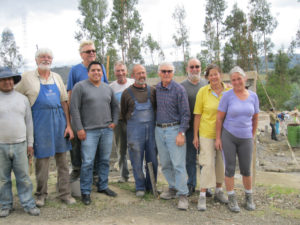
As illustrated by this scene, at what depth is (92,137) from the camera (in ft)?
13.3

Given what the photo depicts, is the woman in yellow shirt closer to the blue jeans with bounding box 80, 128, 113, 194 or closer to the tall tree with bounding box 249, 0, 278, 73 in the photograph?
the blue jeans with bounding box 80, 128, 113, 194

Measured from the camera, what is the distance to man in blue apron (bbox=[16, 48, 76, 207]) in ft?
12.4

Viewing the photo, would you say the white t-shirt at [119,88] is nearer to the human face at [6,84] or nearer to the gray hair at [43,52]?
the gray hair at [43,52]

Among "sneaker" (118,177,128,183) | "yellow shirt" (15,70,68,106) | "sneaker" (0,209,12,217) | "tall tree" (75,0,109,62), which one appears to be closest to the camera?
"sneaker" (0,209,12,217)

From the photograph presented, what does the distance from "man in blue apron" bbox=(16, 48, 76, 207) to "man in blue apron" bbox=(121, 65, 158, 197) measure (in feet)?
2.93

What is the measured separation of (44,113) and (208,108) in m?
2.23

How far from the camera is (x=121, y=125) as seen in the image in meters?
4.97

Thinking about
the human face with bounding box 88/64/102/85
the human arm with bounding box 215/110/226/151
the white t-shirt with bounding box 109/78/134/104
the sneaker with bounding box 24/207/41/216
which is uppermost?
the human face with bounding box 88/64/102/85

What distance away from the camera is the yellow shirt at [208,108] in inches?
154

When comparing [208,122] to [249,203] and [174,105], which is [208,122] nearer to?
[174,105]

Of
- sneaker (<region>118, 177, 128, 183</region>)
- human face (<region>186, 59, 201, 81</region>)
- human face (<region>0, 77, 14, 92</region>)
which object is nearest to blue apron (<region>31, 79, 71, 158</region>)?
human face (<region>0, 77, 14, 92</region>)

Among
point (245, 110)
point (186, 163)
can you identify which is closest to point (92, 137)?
point (186, 163)

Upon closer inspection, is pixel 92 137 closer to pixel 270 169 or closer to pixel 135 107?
pixel 135 107

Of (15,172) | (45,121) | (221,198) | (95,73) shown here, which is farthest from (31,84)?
(221,198)
